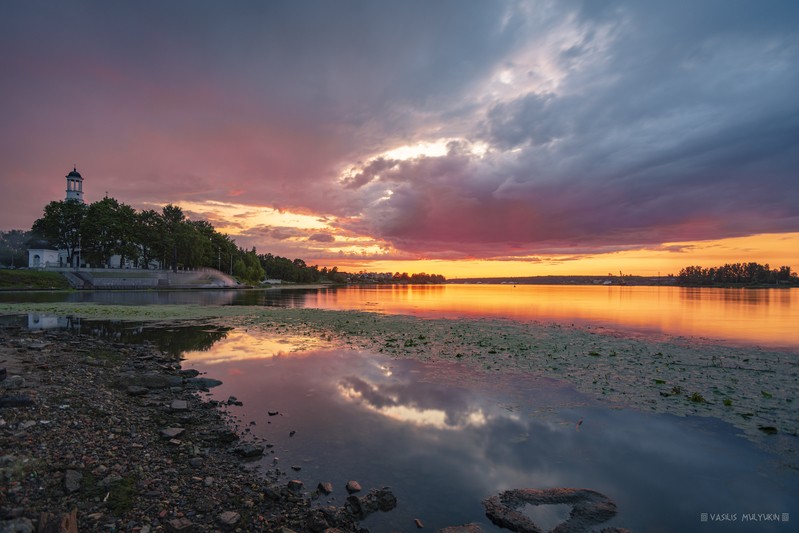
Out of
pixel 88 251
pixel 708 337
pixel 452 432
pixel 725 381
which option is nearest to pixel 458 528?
pixel 452 432

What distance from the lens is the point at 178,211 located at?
122000 mm

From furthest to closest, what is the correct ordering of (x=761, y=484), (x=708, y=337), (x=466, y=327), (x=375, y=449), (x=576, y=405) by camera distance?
(x=466, y=327) < (x=708, y=337) < (x=576, y=405) < (x=375, y=449) < (x=761, y=484)

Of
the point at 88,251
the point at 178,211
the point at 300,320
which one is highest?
the point at 178,211

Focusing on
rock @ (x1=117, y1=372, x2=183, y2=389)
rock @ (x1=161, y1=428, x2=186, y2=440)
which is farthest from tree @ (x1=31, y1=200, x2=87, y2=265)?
rock @ (x1=161, y1=428, x2=186, y2=440)

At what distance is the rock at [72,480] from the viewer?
6.39 m

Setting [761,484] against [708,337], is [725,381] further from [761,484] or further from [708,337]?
[708,337]

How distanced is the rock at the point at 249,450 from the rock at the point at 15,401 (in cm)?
557

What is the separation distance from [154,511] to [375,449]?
16.3ft

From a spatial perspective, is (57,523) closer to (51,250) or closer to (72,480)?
(72,480)

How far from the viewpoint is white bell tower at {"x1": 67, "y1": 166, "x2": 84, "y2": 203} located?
393ft

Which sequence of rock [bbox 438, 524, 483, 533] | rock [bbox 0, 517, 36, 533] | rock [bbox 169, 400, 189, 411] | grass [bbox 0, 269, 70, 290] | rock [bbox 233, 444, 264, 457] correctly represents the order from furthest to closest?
grass [bbox 0, 269, 70, 290]
rock [bbox 169, 400, 189, 411]
rock [bbox 233, 444, 264, 457]
rock [bbox 438, 524, 483, 533]
rock [bbox 0, 517, 36, 533]

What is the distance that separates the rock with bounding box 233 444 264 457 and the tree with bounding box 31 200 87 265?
383 feet

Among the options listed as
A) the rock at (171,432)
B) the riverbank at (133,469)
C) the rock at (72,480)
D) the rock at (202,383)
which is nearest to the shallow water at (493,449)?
the rock at (202,383)

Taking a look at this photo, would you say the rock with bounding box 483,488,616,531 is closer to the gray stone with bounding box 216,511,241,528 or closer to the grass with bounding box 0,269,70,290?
the gray stone with bounding box 216,511,241,528
